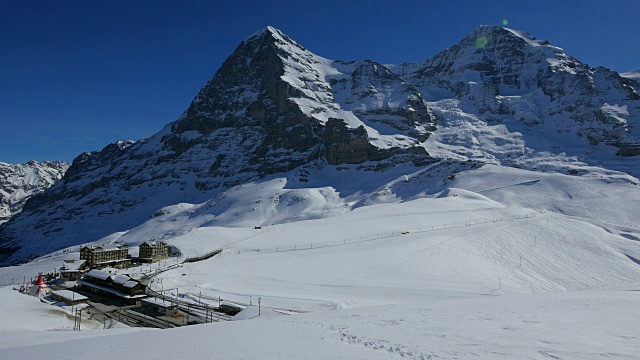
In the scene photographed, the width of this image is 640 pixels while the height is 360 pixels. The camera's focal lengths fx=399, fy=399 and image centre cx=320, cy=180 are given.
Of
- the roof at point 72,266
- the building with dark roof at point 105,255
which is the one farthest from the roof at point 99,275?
the building with dark roof at point 105,255

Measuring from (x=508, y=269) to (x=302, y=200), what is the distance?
103292mm

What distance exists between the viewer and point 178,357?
11477 mm

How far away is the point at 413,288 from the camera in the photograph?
36.0 metres

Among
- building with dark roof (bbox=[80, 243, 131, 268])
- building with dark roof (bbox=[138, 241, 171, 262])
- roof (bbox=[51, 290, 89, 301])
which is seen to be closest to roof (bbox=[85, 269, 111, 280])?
roof (bbox=[51, 290, 89, 301])

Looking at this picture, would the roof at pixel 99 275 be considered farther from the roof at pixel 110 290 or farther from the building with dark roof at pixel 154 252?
the building with dark roof at pixel 154 252

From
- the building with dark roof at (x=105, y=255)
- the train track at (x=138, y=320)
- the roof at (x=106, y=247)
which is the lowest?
the train track at (x=138, y=320)

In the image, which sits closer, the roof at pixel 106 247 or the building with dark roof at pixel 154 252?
the building with dark roof at pixel 154 252

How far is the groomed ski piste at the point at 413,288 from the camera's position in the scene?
1262cm

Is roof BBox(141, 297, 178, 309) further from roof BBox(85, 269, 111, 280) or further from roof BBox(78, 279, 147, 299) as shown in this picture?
roof BBox(85, 269, 111, 280)

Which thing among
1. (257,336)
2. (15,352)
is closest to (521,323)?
(257,336)

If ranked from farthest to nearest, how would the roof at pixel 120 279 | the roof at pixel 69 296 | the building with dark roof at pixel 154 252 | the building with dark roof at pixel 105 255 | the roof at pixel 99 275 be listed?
the building with dark roof at pixel 154 252, the building with dark roof at pixel 105 255, the roof at pixel 99 275, the roof at pixel 120 279, the roof at pixel 69 296

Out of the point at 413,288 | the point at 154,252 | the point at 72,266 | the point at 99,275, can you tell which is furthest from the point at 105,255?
the point at 413,288

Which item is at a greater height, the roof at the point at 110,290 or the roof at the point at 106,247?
the roof at the point at 106,247

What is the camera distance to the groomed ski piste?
12.6m
